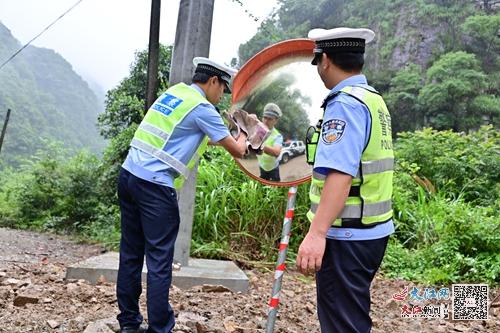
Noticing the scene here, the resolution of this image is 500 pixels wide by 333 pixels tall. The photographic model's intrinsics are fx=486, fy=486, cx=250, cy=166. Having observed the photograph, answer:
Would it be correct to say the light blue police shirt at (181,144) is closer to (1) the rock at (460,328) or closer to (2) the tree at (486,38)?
(1) the rock at (460,328)

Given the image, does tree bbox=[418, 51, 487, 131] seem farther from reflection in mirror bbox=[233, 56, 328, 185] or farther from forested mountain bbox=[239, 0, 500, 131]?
reflection in mirror bbox=[233, 56, 328, 185]

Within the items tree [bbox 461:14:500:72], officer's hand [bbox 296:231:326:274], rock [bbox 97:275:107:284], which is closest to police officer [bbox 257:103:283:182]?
officer's hand [bbox 296:231:326:274]

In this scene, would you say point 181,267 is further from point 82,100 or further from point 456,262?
point 82,100

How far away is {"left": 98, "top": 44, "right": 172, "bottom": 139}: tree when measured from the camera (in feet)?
27.1

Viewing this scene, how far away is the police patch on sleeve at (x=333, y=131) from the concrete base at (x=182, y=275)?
2380mm

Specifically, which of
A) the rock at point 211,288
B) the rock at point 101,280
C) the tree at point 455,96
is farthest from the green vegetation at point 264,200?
the tree at point 455,96

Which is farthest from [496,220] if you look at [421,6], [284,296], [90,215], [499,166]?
[421,6]

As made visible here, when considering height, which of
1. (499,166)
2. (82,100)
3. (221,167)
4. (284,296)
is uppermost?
(82,100)

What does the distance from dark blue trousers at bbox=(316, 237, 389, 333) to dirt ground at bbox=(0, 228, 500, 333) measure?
1296mm

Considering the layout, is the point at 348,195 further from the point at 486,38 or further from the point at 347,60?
the point at 486,38

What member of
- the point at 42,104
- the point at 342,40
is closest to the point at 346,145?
the point at 342,40

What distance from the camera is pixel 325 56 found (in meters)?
1.88

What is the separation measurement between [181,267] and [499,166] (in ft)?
21.5

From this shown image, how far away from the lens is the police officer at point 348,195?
168 centimetres
